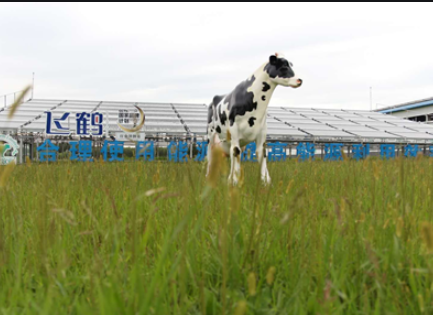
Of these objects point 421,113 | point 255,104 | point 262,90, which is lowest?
point 255,104

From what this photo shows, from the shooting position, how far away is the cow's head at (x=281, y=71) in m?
3.31

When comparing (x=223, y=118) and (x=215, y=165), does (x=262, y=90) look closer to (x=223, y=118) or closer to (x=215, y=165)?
(x=223, y=118)

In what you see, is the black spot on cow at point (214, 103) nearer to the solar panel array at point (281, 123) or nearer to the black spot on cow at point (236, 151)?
the black spot on cow at point (236, 151)

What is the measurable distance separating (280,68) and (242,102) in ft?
1.77

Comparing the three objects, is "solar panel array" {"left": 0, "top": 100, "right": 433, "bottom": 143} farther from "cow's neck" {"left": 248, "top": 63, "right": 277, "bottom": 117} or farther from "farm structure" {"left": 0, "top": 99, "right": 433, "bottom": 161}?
"cow's neck" {"left": 248, "top": 63, "right": 277, "bottom": 117}

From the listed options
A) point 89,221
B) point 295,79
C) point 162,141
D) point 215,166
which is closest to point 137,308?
point 215,166

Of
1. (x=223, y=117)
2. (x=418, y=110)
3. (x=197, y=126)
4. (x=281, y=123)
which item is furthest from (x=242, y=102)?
(x=418, y=110)

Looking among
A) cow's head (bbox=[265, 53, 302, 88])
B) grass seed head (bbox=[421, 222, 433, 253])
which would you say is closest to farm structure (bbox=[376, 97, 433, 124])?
A: cow's head (bbox=[265, 53, 302, 88])

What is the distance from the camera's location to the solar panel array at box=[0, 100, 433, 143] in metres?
12.3

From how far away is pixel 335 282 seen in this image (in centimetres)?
84

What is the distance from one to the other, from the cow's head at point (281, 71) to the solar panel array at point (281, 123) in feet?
28.6

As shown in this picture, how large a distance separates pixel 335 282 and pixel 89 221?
3.62ft

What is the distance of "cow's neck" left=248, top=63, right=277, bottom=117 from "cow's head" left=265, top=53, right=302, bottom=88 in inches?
3.1

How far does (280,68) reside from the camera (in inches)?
132
